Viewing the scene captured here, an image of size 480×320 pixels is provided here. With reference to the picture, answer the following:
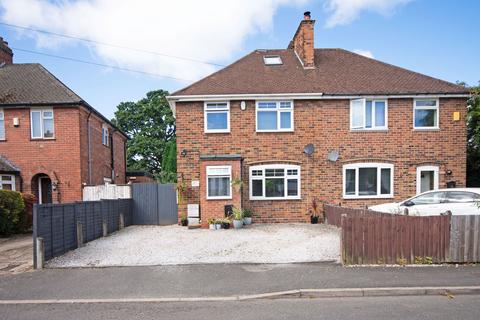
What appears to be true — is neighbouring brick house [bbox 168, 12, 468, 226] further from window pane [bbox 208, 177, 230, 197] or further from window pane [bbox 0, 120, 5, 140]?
window pane [bbox 0, 120, 5, 140]

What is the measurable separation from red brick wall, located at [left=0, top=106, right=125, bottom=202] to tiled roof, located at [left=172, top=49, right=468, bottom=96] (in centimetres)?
607

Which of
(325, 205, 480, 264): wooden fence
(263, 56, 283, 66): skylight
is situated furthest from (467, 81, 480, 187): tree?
(325, 205, 480, 264): wooden fence

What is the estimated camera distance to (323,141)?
13.3 metres

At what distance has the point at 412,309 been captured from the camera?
15.4 ft

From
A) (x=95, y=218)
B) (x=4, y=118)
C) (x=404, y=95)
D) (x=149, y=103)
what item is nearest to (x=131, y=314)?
(x=95, y=218)

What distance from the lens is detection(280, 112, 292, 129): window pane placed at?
528 inches

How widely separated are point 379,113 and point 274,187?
5.63 meters

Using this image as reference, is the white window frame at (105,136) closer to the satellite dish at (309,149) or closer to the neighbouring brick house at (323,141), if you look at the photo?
the neighbouring brick house at (323,141)

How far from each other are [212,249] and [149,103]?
3675 cm

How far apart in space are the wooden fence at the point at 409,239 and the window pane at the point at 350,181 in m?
6.40

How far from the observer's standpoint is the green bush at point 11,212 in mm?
11156

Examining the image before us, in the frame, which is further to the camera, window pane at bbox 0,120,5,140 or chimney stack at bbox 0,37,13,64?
chimney stack at bbox 0,37,13,64

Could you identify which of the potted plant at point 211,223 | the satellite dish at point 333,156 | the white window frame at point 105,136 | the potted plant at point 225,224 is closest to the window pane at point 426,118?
the satellite dish at point 333,156

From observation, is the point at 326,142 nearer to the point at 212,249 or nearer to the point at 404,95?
the point at 404,95
